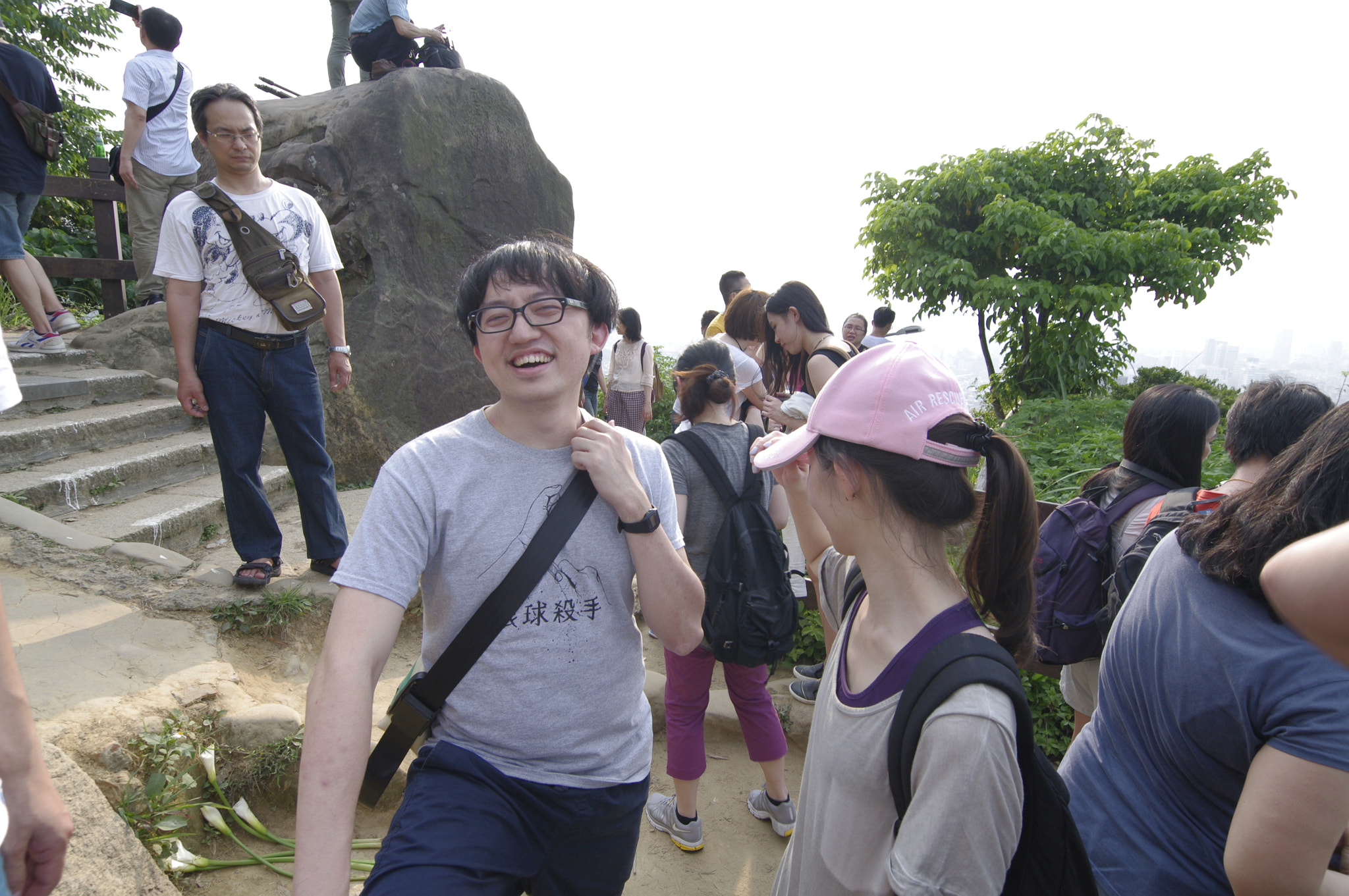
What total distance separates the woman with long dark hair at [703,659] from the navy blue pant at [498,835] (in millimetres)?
1214

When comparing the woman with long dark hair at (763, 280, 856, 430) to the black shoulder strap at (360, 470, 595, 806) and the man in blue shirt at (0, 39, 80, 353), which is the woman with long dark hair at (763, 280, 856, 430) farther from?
the man in blue shirt at (0, 39, 80, 353)

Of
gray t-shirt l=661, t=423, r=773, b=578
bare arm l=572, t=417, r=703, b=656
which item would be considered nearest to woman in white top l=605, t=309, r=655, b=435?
gray t-shirt l=661, t=423, r=773, b=578

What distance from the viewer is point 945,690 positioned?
3.41ft

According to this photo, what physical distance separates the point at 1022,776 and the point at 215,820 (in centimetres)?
263

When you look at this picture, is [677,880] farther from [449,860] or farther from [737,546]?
[449,860]

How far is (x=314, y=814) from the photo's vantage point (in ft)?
3.81

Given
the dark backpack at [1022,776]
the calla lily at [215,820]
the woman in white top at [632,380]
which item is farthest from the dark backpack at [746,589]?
the woman in white top at [632,380]

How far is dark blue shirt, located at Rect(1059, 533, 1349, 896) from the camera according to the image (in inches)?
41.1

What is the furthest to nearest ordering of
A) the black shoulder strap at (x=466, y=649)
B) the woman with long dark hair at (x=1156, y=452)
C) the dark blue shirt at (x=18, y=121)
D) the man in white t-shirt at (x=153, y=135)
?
1. the man in white t-shirt at (x=153, y=135)
2. the dark blue shirt at (x=18, y=121)
3. the woman with long dark hair at (x=1156, y=452)
4. the black shoulder strap at (x=466, y=649)

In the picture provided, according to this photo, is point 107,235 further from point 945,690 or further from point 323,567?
point 945,690

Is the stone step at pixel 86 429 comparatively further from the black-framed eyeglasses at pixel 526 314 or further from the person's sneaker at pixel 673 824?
the black-framed eyeglasses at pixel 526 314

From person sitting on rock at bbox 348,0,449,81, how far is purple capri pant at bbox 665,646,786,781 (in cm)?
624

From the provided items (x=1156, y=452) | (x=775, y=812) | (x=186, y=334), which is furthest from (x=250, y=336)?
(x=1156, y=452)

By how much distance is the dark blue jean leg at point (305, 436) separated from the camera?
10.8ft
